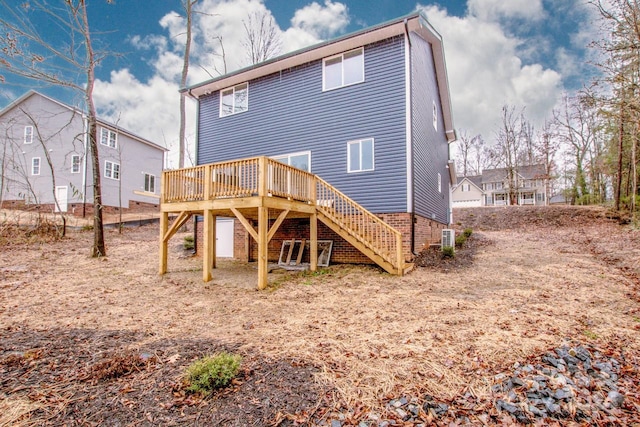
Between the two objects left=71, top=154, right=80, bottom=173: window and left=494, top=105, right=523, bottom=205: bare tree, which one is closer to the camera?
left=71, top=154, right=80, bottom=173: window

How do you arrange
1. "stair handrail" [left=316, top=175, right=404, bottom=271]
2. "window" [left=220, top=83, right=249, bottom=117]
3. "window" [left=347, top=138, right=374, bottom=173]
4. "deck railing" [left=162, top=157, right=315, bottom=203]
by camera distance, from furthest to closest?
"window" [left=220, top=83, right=249, bottom=117] < "window" [left=347, top=138, right=374, bottom=173] < "stair handrail" [left=316, top=175, right=404, bottom=271] < "deck railing" [left=162, top=157, right=315, bottom=203]

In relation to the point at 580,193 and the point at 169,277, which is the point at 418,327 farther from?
the point at 580,193

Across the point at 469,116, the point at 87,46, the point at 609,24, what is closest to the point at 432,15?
the point at 609,24

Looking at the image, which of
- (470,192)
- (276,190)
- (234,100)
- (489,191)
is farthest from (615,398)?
(489,191)

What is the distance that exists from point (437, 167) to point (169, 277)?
11.9 m

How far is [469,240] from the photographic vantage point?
15312 millimetres

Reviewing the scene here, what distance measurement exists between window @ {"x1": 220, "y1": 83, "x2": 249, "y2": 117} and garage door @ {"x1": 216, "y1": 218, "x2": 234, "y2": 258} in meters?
4.60

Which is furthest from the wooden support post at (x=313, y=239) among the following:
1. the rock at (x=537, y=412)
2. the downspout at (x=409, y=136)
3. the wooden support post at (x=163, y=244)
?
the rock at (x=537, y=412)

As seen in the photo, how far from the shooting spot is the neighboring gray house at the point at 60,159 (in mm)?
20766

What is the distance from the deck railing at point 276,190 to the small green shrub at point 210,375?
454cm

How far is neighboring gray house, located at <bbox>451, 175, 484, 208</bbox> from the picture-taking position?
140 ft

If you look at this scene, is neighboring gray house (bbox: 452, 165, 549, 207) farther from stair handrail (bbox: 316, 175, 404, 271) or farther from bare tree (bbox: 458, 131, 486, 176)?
stair handrail (bbox: 316, 175, 404, 271)

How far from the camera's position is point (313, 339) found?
4.38 metres

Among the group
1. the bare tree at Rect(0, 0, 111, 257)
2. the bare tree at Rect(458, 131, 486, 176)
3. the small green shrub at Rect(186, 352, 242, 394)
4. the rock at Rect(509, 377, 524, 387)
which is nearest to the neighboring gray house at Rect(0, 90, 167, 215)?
the bare tree at Rect(0, 0, 111, 257)
